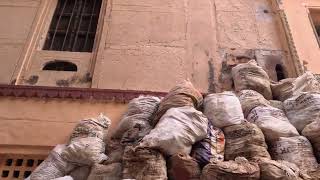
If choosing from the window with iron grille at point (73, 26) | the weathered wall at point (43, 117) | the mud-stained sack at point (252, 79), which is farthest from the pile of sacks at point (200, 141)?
the window with iron grille at point (73, 26)

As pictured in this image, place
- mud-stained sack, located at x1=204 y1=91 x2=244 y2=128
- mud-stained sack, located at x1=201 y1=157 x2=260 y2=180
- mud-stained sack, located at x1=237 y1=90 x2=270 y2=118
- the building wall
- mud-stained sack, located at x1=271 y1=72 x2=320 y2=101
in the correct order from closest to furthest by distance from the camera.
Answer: mud-stained sack, located at x1=201 y1=157 x2=260 y2=180
mud-stained sack, located at x1=204 y1=91 x2=244 y2=128
mud-stained sack, located at x1=237 y1=90 x2=270 y2=118
mud-stained sack, located at x1=271 y1=72 x2=320 y2=101
the building wall

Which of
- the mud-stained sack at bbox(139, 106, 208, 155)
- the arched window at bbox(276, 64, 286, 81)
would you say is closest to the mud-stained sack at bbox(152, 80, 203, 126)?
the mud-stained sack at bbox(139, 106, 208, 155)

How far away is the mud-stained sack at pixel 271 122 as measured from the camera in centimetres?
363

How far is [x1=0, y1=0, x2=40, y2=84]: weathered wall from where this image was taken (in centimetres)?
558

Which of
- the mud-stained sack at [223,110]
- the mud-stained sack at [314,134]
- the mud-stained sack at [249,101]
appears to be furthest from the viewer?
the mud-stained sack at [249,101]

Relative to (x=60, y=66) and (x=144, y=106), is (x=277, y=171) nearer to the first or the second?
(x=144, y=106)

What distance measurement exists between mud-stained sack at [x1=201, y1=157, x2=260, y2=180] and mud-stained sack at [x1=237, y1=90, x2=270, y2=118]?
3.93 feet

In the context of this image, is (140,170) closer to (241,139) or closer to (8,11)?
(241,139)

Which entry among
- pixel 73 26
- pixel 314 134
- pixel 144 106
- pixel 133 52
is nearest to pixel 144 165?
pixel 144 106

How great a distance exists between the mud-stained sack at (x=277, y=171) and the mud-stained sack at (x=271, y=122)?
0.60m

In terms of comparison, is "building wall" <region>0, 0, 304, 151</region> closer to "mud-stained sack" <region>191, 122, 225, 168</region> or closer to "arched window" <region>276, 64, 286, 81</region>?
"arched window" <region>276, 64, 286, 81</region>

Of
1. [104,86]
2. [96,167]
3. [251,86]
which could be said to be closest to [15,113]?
[104,86]

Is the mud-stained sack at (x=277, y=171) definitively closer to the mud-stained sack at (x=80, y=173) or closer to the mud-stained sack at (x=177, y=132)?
the mud-stained sack at (x=177, y=132)

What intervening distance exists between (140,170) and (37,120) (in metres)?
2.17
